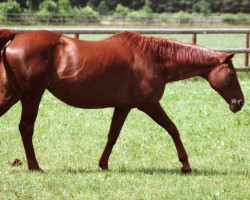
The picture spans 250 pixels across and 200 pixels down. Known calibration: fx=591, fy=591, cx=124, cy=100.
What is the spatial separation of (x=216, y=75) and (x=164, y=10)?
287 ft

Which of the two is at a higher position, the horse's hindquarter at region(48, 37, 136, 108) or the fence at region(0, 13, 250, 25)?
the horse's hindquarter at region(48, 37, 136, 108)

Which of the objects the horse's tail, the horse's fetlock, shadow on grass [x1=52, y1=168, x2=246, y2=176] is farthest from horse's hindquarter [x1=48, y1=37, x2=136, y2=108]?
shadow on grass [x1=52, y1=168, x2=246, y2=176]

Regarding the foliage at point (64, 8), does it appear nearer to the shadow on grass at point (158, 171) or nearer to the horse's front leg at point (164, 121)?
the shadow on grass at point (158, 171)

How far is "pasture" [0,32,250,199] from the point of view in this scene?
588 centimetres

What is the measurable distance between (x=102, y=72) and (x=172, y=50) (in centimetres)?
90

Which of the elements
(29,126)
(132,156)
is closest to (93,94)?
(29,126)

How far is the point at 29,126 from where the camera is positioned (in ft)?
21.5

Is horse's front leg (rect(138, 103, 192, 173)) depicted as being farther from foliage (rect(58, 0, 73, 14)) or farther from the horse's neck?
foliage (rect(58, 0, 73, 14))

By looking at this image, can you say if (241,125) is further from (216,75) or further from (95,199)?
(95,199)

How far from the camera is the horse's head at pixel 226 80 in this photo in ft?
22.5

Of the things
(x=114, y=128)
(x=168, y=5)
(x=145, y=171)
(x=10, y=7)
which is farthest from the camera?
(x=168, y=5)

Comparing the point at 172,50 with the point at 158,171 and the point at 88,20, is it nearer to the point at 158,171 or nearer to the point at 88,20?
the point at 158,171

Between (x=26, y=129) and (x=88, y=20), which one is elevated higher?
(x=26, y=129)

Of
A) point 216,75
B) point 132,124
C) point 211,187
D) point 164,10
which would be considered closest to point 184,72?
point 216,75
